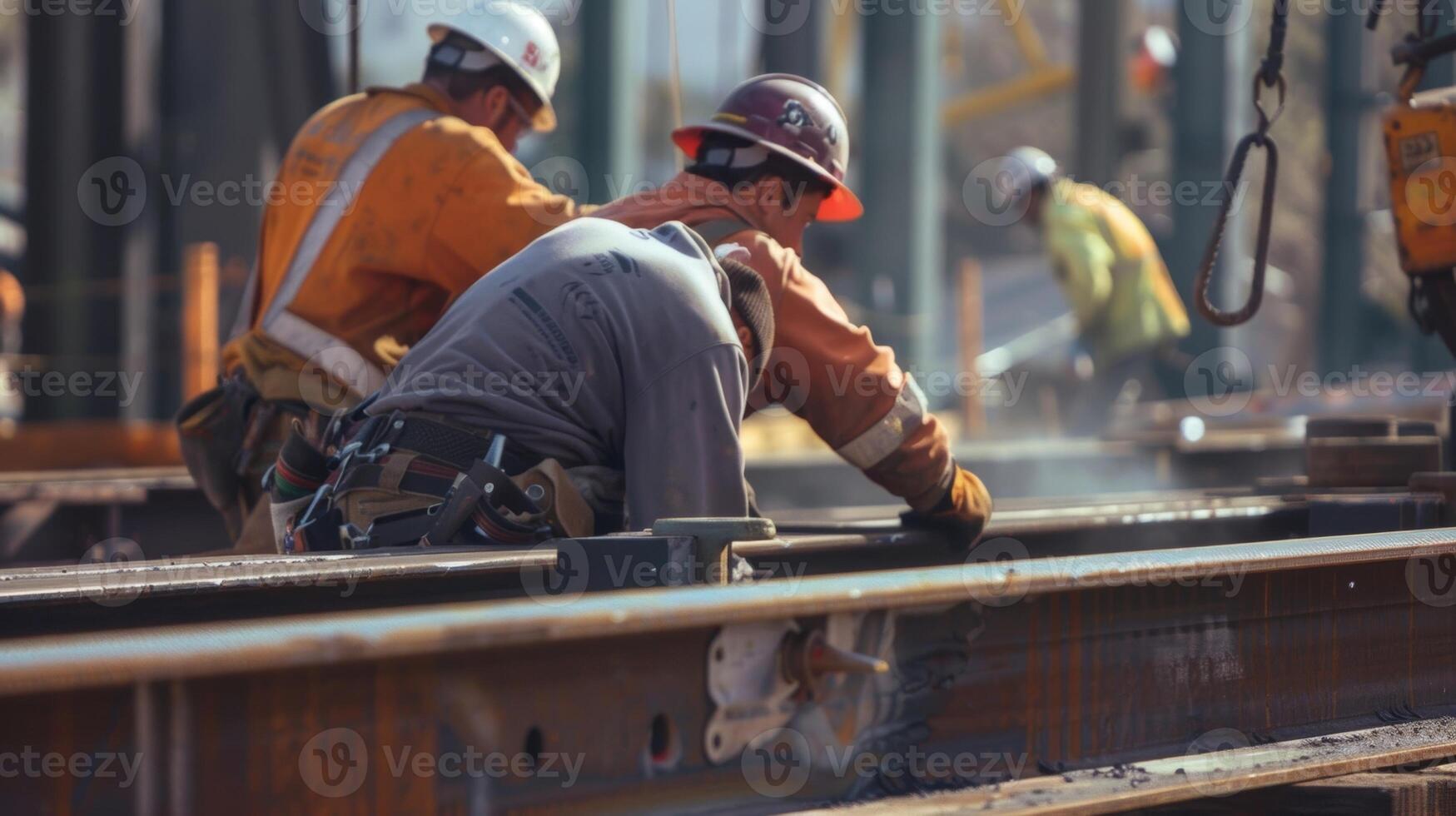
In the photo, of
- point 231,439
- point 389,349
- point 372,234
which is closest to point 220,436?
point 231,439

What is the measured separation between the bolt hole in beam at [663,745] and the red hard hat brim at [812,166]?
188 centimetres

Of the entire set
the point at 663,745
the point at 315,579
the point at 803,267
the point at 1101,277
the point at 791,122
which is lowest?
the point at 663,745

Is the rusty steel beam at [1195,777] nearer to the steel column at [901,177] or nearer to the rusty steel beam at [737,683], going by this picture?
the rusty steel beam at [737,683]

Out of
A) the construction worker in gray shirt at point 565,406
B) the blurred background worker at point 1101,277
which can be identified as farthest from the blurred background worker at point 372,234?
the blurred background worker at point 1101,277

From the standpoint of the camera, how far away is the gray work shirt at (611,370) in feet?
10.6

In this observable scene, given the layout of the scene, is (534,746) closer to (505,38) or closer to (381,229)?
(381,229)

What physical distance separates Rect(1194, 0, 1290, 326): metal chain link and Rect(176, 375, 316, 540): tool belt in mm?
2429

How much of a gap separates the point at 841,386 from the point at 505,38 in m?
1.65

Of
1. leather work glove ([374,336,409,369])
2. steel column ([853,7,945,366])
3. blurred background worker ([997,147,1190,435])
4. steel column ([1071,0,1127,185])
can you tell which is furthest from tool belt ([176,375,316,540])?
steel column ([1071,0,1127,185])

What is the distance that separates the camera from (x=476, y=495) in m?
3.30

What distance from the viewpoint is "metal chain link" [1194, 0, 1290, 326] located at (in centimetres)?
442

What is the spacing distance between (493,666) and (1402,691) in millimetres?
1923

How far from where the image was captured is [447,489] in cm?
335

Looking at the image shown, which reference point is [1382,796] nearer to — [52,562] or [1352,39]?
[52,562]
